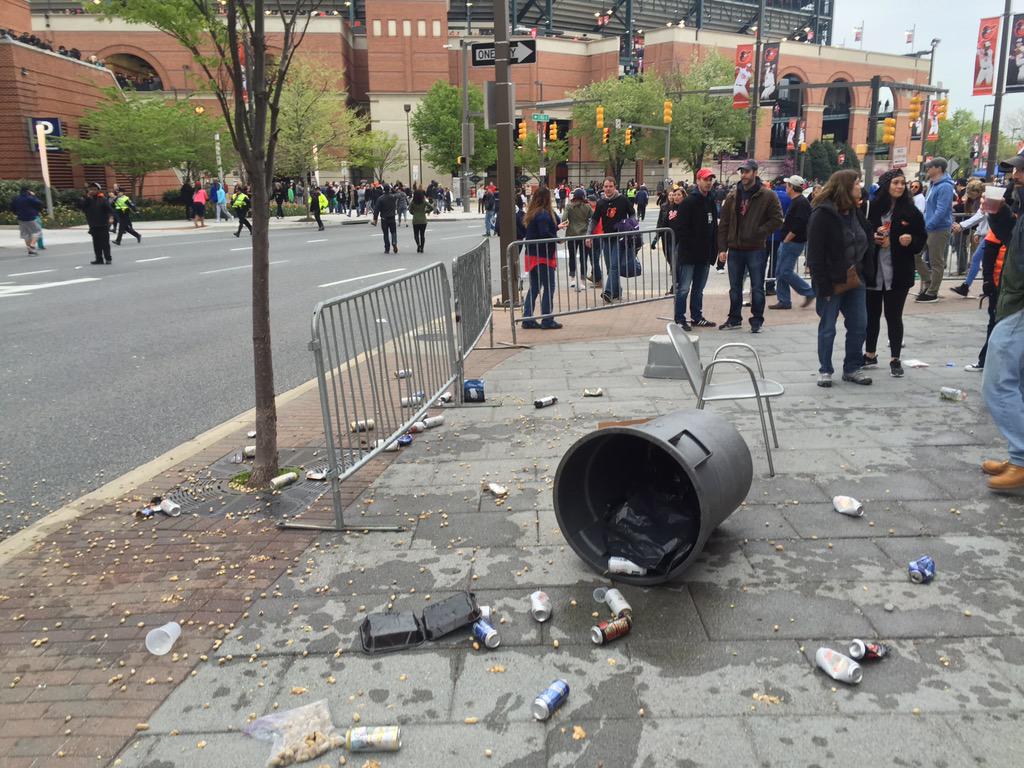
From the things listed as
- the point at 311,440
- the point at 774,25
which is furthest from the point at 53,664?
the point at 774,25

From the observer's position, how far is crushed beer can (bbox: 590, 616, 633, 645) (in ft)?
10.4

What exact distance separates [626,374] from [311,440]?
10.4 ft

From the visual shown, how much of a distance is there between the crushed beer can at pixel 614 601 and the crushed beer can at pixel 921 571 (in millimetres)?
1299

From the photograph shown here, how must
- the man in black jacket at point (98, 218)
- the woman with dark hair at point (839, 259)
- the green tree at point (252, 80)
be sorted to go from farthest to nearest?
the man in black jacket at point (98, 218), the woman with dark hair at point (839, 259), the green tree at point (252, 80)

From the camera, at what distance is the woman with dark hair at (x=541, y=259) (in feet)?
33.2

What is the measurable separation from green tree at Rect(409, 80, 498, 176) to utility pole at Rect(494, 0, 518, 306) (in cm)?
6488

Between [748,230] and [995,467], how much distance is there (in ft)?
17.2

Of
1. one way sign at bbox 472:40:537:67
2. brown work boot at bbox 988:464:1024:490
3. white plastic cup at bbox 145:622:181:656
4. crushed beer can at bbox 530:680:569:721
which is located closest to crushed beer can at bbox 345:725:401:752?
crushed beer can at bbox 530:680:569:721

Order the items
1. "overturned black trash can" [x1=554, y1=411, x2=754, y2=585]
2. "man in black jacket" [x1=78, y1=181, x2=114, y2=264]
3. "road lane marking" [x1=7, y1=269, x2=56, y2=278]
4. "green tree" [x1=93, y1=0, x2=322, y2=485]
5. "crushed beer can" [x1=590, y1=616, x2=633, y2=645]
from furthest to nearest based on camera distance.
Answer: "man in black jacket" [x1=78, y1=181, x2=114, y2=264]
"road lane marking" [x1=7, y1=269, x2=56, y2=278]
"green tree" [x1=93, y1=0, x2=322, y2=485]
"overturned black trash can" [x1=554, y1=411, x2=754, y2=585]
"crushed beer can" [x1=590, y1=616, x2=633, y2=645]

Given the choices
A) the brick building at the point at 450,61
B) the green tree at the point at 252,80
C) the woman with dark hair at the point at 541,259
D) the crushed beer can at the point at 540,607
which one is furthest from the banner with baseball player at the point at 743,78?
the brick building at the point at 450,61

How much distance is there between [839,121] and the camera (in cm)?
9669

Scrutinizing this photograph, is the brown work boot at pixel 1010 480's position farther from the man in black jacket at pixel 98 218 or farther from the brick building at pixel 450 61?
the brick building at pixel 450 61

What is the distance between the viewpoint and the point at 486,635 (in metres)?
3.17

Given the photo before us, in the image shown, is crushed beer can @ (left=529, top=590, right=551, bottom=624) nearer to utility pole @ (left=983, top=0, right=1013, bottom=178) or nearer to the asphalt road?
the asphalt road
